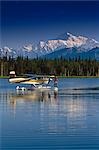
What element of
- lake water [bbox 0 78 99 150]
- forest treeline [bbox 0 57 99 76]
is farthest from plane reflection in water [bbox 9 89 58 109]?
forest treeline [bbox 0 57 99 76]

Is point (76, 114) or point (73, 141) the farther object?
point (76, 114)

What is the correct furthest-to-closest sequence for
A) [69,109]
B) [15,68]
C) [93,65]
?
[93,65], [15,68], [69,109]

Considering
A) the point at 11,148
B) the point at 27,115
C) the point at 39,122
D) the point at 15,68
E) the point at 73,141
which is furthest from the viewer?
the point at 15,68

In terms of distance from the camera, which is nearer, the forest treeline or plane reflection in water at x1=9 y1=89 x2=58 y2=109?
plane reflection in water at x1=9 y1=89 x2=58 y2=109

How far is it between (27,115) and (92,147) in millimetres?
7507

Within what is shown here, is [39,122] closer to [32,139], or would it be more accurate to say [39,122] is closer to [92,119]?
[92,119]

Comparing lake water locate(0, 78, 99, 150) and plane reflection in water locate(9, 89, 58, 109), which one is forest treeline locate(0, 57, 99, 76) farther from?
lake water locate(0, 78, 99, 150)

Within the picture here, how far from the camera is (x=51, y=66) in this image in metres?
134

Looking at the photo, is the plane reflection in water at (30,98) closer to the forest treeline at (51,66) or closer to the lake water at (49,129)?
the lake water at (49,129)

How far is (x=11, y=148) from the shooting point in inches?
511

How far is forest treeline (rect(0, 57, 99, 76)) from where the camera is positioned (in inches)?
4852

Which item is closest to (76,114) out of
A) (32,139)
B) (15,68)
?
(32,139)

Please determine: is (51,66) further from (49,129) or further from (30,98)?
(49,129)

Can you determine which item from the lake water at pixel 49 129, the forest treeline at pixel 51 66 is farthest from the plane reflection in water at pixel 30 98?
the forest treeline at pixel 51 66
